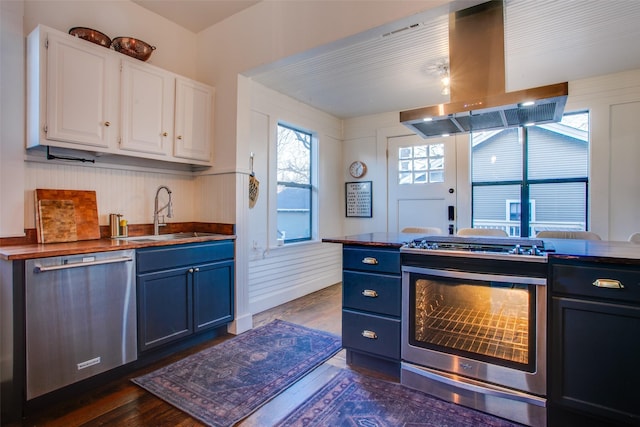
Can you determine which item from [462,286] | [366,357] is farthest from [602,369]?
[366,357]

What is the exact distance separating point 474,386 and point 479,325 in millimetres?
345

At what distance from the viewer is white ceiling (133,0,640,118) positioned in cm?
244

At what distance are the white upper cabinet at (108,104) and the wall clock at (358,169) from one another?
264 cm

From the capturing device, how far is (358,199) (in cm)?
517

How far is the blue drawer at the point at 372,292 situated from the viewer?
86.9 inches

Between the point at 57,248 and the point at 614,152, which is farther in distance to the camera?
the point at 614,152

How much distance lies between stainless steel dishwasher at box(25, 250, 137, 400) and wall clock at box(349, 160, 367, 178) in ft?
11.8

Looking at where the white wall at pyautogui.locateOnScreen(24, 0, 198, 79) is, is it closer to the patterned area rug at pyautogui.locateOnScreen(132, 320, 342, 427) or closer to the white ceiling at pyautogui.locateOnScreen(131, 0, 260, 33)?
the white ceiling at pyautogui.locateOnScreen(131, 0, 260, 33)

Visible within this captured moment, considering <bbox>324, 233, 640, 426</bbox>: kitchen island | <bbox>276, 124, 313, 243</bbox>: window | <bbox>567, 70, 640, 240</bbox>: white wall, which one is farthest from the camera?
<bbox>276, 124, 313, 243</bbox>: window

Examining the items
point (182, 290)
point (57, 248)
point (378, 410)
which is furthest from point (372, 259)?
point (57, 248)

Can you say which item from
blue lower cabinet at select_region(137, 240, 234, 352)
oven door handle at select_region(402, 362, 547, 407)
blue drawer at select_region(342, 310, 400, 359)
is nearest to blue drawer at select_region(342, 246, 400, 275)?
blue drawer at select_region(342, 310, 400, 359)

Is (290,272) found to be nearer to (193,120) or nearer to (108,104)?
(193,120)

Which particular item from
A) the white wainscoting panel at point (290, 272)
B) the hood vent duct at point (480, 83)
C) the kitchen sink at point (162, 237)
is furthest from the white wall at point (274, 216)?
the hood vent duct at point (480, 83)

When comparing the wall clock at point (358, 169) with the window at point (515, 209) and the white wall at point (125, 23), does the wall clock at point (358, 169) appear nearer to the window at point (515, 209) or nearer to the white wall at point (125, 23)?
the window at point (515, 209)
